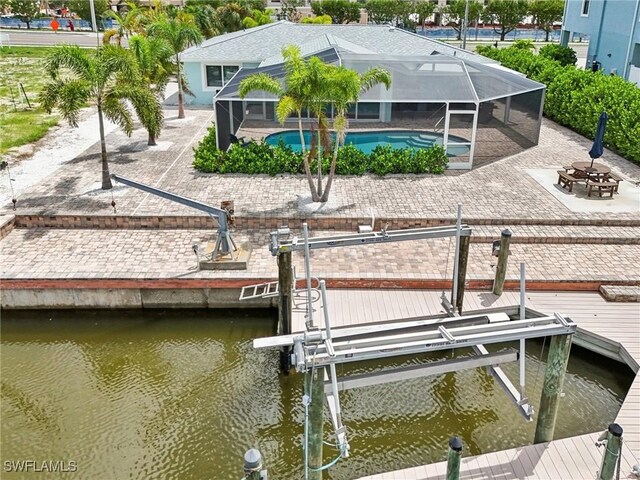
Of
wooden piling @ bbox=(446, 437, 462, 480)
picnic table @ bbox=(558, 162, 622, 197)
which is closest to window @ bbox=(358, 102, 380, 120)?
picnic table @ bbox=(558, 162, 622, 197)

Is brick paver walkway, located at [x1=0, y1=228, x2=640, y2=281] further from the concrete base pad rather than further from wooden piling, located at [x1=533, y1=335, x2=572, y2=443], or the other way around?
wooden piling, located at [x1=533, y1=335, x2=572, y2=443]

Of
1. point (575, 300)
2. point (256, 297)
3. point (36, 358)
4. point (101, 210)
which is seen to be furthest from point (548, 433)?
point (101, 210)

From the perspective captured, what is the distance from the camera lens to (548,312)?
10984 millimetres

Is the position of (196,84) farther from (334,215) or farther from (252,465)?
(252,465)

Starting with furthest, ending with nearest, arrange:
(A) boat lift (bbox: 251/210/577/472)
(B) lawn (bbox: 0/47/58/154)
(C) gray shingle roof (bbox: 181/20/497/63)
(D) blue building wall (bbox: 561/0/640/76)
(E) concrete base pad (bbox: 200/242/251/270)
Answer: (D) blue building wall (bbox: 561/0/640/76)
(C) gray shingle roof (bbox: 181/20/497/63)
(B) lawn (bbox: 0/47/58/154)
(E) concrete base pad (bbox: 200/242/251/270)
(A) boat lift (bbox: 251/210/577/472)

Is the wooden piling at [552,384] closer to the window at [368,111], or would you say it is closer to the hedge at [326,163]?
the hedge at [326,163]

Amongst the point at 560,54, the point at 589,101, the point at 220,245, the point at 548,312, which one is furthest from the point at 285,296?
the point at 560,54

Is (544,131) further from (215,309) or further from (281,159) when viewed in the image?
(215,309)

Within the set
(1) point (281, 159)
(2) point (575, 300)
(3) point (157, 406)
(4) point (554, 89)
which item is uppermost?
(4) point (554, 89)

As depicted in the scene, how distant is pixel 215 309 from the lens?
39.1 feet

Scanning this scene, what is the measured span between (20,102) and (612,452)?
27.9 metres

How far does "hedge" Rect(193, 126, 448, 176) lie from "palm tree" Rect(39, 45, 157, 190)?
2791mm

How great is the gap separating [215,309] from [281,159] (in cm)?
688

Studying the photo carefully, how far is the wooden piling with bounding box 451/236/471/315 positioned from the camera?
10375 mm
